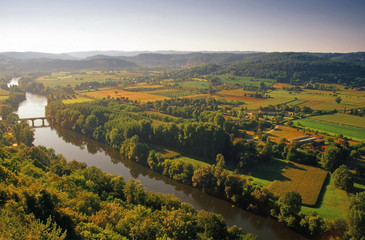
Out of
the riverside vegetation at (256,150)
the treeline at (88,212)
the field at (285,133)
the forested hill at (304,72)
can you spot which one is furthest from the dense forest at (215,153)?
the forested hill at (304,72)

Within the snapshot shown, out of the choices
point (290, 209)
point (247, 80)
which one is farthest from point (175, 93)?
point (290, 209)

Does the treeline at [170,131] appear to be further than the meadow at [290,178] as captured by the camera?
Yes

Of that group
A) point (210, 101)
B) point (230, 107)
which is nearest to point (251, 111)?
point (230, 107)

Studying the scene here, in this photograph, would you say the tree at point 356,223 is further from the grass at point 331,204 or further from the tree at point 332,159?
the tree at point 332,159

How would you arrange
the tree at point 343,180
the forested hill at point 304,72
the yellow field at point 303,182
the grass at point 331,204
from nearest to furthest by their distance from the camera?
the grass at point 331,204 → the yellow field at point 303,182 → the tree at point 343,180 → the forested hill at point 304,72

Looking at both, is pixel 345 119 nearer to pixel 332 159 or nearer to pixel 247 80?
pixel 332 159

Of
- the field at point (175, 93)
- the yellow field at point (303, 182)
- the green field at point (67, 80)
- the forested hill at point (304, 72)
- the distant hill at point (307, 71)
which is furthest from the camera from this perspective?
the distant hill at point (307, 71)
